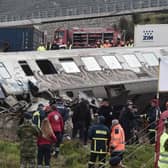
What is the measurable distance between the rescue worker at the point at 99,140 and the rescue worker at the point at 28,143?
4.73 ft

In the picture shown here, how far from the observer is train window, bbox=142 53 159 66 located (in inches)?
1128

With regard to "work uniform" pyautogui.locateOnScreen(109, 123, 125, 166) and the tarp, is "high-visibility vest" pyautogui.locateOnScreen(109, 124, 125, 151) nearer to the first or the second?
"work uniform" pyautogui.locateOnScreen(109, 123, 125, 166)

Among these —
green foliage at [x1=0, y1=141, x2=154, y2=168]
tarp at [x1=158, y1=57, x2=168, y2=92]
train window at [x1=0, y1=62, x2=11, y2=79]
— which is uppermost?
tarp at [x1=158, y1=57, x2=168, y2=92]

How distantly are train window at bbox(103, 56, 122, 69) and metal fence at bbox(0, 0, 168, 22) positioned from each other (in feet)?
122

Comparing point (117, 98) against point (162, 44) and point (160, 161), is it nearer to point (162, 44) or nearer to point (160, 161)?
point (162, 44)

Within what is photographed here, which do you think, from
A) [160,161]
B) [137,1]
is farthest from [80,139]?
[137,1]

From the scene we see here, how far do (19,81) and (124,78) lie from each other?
4.82 meters

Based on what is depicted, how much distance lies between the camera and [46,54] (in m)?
26.9

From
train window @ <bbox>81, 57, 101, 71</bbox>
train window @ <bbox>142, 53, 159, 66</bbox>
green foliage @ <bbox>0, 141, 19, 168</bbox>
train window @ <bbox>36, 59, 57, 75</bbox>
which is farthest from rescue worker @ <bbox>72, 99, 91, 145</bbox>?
train window @ <bbox>142, 53, 159, 66</bbox>

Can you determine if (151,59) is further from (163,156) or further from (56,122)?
(163,156)

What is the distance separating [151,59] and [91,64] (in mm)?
3070

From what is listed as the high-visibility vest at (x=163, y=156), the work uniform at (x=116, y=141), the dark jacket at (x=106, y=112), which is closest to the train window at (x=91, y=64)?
the dark jacket at (x=106, y=112)

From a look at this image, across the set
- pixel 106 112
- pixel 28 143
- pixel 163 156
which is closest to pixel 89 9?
pixel 106 112

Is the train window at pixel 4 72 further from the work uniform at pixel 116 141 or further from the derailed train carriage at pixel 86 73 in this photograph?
the work uniform at pixel 116 141
